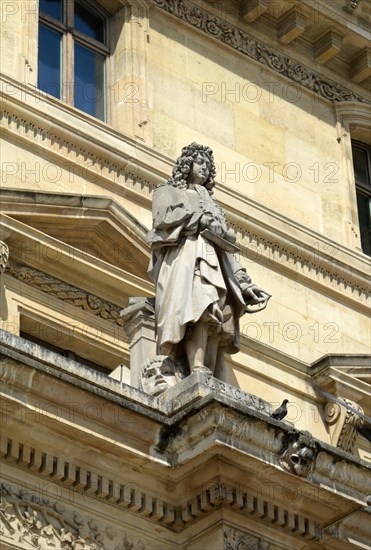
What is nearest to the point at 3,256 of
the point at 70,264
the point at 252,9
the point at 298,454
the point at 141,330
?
the point at 70,264

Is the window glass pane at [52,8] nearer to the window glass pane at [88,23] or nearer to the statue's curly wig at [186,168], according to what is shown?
the window glass pane at [88,23]

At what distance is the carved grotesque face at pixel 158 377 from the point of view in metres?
14.0

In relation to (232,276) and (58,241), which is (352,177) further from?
(232,276)

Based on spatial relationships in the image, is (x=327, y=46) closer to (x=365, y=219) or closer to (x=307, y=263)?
(x=365, y=219)

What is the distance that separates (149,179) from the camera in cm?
1852

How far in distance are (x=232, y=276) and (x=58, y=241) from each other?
2.95 metres

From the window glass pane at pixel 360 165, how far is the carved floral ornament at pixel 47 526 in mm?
9603

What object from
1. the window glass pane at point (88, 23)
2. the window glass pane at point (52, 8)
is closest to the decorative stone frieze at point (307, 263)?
the window glass pane at point (88, 23)

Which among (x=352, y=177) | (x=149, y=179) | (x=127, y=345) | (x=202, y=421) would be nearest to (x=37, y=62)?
(x=149, y=179)

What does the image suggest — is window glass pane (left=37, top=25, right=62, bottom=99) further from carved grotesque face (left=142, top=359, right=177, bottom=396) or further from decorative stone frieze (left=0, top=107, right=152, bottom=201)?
carved grotesque face (left=142, top=359, right=177, bottom=396)

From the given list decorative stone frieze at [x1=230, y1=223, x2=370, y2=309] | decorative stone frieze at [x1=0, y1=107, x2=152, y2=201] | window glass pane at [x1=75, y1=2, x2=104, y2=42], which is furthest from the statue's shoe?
window glass pane at [x1=75, y1=2, x2=104, y2=42]

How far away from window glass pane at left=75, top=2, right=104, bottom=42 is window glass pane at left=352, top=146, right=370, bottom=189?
3664 millimetres

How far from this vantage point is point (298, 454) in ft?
44.6

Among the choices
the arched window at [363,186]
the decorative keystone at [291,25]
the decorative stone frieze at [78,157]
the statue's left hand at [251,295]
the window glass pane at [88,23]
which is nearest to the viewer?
the statue's left hand at [251,295]
